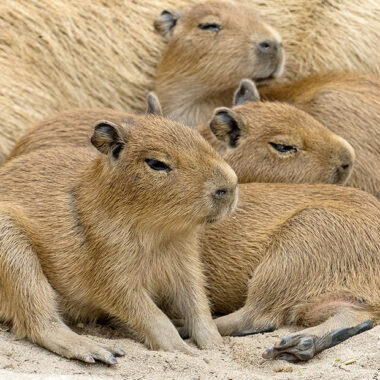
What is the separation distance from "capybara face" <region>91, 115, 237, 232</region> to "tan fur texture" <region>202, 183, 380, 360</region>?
697mm

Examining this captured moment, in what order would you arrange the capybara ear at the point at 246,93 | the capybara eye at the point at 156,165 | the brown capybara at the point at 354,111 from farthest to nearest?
the capybara ear at the point at 246,93 < the brown capybara at the point at 354,111 < the capybara eye at the point at 156,165

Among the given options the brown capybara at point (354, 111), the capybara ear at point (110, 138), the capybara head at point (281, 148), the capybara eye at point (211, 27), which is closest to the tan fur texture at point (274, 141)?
the capybara head at point (281, 148)

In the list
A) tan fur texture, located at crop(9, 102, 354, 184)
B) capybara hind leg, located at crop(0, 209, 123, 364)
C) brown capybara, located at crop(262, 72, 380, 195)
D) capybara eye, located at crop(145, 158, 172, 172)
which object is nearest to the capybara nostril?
capybara eye, located at crop(145, 158, 172, 172)

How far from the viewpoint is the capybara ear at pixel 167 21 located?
7.64 metres

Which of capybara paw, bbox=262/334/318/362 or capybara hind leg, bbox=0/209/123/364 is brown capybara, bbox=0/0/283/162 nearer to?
capybara hind leg, bbox=0/209/123/364

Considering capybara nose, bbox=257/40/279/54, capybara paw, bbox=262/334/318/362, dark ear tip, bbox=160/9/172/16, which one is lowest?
capybara paw, bbox=262/334/318/362

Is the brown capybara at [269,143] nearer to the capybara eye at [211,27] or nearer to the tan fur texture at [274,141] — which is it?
the tan fur texture at [274,141]

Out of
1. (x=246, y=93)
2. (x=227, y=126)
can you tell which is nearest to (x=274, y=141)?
(x=227, y=126)

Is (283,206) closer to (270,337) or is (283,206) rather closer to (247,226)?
(247,226)

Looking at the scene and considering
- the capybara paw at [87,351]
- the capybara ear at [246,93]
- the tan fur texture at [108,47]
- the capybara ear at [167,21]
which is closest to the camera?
the capybara paw at [87,351]

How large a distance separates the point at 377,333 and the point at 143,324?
1223 millimetres

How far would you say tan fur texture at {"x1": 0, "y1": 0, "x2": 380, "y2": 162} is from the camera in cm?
712

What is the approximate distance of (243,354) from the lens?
4.97 m

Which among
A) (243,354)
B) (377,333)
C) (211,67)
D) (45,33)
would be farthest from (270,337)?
(45,33)
